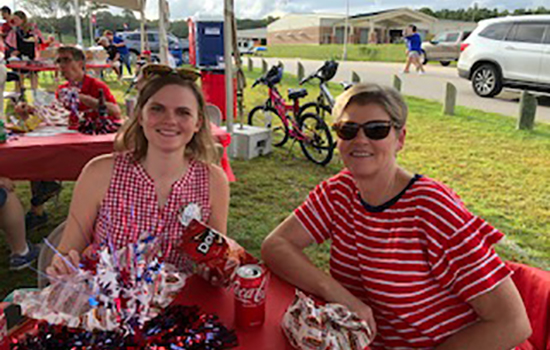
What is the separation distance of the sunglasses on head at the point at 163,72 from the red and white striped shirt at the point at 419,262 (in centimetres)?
96

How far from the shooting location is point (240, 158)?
19.5ft

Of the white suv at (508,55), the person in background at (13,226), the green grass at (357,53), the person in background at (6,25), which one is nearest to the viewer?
the person in background at (13,226)

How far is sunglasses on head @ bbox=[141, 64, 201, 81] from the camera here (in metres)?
1.83

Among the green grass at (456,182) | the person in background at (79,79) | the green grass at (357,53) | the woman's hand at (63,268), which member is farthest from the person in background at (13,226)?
the green grass at (357,53)

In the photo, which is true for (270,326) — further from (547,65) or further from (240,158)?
(547,65)

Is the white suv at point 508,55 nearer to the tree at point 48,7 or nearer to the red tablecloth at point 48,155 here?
the red tablecloth at point 48,155

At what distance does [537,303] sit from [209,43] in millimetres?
8610

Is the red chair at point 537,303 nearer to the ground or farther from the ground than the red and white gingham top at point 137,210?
nearer to the ground

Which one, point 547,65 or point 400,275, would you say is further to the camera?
point 547,65

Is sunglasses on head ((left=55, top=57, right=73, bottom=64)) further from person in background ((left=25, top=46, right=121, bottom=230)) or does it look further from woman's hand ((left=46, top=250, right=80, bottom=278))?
woman's hand ((left=46, top=250, right=80, bottom=278))

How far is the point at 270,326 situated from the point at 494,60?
36.6 feet

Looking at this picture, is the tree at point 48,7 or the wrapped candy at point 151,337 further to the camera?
the tree at point 48,7

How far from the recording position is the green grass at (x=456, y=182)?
363 cm

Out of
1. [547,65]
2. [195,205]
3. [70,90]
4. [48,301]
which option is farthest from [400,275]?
[547,65]
